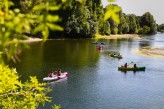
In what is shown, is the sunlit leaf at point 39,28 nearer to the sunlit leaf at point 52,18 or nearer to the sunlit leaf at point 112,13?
the sunlit leaf at point 52,18

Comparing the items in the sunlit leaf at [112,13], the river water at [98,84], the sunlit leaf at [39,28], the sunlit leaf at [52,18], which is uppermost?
the sunlit leaf at [112,13]

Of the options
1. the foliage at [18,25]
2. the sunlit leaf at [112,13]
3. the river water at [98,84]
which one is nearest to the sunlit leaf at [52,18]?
the foliage at [18,25]

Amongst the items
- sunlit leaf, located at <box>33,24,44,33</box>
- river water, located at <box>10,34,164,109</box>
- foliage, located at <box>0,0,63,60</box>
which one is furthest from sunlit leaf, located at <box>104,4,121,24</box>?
river water, located at <box>10,34,164,109</box>

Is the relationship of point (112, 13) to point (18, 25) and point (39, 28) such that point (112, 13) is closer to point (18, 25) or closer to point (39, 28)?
point (39, 28)

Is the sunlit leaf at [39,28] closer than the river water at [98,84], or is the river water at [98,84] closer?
the sunlit leaf at [39,28]

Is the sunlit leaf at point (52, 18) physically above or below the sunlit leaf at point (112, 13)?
below

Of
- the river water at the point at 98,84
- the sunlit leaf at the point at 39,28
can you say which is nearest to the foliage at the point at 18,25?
the sunlit leaf at the point at 39,28

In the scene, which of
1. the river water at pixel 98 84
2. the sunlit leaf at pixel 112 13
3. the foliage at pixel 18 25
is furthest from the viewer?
the river water at pixel 98 84

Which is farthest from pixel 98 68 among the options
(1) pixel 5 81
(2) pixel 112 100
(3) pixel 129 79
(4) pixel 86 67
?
(1) pixel 5 81

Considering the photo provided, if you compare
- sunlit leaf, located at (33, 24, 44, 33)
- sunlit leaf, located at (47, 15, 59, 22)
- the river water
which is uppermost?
sunlit leaf, located at (47, 15, 59, 22)

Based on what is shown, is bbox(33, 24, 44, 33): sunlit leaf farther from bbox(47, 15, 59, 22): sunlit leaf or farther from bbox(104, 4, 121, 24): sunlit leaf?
bbox(104, 4, 121, 24): sunlit leaf

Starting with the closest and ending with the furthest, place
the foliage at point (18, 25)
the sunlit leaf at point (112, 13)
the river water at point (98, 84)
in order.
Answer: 1. the foliage at point (18, 25)
2. the sunlit leaf at point (112, 13)
3. the river water at point (98, 84)

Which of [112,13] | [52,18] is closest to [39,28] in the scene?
[52,18]

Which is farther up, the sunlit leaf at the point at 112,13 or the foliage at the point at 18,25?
the sunlit leaf at the point at 112,13
